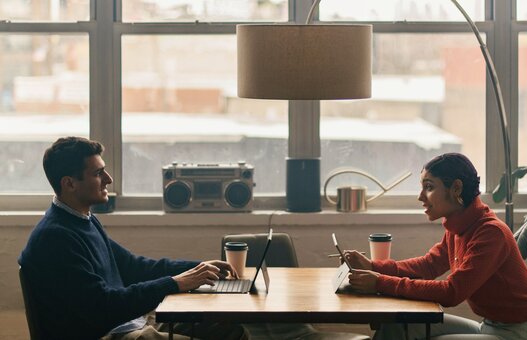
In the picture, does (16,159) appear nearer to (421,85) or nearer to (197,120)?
(197,120)

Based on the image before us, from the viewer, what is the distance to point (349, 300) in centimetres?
342

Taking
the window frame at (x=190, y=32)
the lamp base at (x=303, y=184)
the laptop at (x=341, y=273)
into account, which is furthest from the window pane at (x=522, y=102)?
the laptop at (x=341, y=273)

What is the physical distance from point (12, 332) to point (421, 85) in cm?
247

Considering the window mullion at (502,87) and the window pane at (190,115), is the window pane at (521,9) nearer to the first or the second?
the window mullion at (502,87)

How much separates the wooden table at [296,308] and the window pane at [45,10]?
7.46 ft

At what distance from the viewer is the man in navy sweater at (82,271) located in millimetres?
3391

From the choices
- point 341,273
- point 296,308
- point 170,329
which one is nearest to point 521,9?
point 341,273

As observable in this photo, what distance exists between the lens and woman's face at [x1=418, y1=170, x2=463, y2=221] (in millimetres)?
3602

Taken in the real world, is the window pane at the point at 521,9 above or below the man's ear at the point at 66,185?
above

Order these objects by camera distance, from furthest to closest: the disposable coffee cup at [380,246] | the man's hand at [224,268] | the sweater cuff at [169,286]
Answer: the disposable coffee cup at [380,246]
the man's hand at [224,268]
the sweater cuff at [169,286]

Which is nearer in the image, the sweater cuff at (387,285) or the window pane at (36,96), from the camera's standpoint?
the sweater cuff at (387,285)

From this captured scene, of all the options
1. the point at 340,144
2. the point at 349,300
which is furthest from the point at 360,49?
the point at 340,144

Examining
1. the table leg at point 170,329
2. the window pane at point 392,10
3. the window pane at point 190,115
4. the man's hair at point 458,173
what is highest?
the window pane at point 392,10

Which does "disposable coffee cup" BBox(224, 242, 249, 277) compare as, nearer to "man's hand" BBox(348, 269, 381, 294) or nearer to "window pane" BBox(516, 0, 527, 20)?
→ "man's hand" BBox(348, 269, 381, 294)
